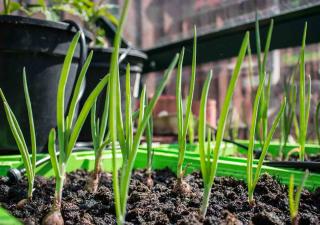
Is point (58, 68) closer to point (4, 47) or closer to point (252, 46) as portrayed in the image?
point (4, 47)

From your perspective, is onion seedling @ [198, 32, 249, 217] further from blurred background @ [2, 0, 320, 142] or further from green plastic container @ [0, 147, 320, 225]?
blurred background @ [2, 0, 320, 142]

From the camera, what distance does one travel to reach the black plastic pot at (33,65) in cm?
97

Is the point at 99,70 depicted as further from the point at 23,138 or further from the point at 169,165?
the point at 23,138

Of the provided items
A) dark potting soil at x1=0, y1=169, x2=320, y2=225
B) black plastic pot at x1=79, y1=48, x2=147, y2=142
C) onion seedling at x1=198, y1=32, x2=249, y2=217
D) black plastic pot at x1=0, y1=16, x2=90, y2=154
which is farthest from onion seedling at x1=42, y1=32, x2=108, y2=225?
black plastic pot at x1=79, y1=48, x2=147, y2=142

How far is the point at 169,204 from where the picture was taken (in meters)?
0.55

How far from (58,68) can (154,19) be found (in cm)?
170

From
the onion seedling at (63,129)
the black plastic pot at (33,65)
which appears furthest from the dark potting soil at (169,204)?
the black plastic pot at (33,65)

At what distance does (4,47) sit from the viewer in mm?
977

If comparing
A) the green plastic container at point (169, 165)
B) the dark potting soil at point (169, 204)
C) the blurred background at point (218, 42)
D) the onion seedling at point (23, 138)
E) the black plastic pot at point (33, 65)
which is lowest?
the dark potting soil at point (169, 204)

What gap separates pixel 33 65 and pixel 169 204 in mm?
647

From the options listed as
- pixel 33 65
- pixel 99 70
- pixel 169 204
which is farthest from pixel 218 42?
pixel 169 204

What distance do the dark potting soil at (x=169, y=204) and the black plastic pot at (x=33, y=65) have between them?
0.34 meters

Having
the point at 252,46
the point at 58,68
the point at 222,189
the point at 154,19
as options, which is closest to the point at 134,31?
the point at 154,19

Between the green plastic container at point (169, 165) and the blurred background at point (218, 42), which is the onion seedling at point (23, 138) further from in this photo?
Answer: the blurred background at point (218, 42)
